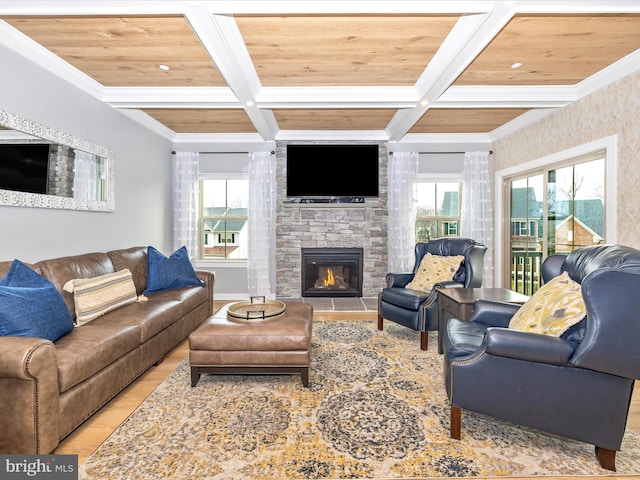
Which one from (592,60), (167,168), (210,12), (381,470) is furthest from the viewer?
(167,168)

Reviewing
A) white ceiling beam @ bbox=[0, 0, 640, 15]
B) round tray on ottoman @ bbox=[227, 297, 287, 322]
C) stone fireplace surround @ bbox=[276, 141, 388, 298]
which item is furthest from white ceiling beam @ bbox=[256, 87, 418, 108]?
round tray on ottoman @ bbox=[227, 297, 287, 322]

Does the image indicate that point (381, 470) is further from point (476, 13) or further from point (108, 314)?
point (476, 13)

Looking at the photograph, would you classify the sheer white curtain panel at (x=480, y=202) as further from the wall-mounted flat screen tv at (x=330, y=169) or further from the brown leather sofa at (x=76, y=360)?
the brown leather sofa at (x=76, y=360)

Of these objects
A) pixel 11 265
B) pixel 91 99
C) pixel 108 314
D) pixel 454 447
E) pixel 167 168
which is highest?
pixel 91 99

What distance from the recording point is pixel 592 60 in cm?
302

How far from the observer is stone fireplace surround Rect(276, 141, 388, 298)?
5457mm

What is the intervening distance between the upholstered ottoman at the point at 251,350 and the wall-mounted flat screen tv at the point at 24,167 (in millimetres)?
1857

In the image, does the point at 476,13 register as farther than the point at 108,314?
No

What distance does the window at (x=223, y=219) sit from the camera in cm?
566

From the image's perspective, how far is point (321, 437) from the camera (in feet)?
6.26

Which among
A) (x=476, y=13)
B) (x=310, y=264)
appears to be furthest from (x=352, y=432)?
(x=310, y=264)

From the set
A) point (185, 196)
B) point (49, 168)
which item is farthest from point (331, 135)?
point (49, 168)

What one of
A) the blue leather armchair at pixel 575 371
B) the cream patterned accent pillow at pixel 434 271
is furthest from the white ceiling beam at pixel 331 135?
the blue leather armchair at pixel 575 371

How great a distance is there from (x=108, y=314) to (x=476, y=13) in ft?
11.5
